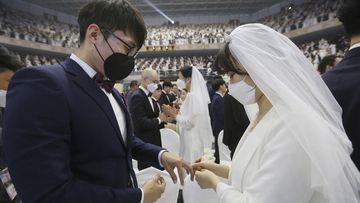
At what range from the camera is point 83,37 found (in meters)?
1.47

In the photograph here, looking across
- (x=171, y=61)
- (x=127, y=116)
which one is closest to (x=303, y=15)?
(x=171, y=61)

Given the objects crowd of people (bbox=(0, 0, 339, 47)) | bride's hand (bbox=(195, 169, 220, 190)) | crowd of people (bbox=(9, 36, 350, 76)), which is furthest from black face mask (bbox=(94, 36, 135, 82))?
crowd of people (bbox=(9, 36, 350, 76))

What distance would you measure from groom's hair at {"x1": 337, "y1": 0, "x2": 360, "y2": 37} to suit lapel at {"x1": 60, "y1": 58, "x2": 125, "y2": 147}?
1.13 m

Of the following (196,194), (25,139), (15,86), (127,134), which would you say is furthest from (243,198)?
(196,194)

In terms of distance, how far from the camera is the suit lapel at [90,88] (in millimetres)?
1363

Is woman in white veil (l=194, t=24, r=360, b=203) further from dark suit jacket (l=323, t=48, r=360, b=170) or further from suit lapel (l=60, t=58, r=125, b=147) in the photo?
suit lapel (l=60, t=58, r=125, b=147)

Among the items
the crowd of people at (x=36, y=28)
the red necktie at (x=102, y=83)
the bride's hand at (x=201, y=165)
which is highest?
the red necktie at (x=102, y=83)

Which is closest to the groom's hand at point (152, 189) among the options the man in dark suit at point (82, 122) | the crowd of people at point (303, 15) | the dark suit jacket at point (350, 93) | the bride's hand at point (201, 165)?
the man in dark suit at point (82, 122)

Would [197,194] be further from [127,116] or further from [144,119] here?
[144,119]

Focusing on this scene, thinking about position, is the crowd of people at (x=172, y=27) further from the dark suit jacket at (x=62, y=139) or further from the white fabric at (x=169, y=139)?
the dark suit jacket at (x=62, y=139)

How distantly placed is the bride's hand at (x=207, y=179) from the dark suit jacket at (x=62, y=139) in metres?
0.40

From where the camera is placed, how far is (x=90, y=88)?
4.55 feet

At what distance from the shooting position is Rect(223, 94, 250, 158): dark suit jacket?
138 inches

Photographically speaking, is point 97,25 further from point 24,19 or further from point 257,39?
point 24,19
